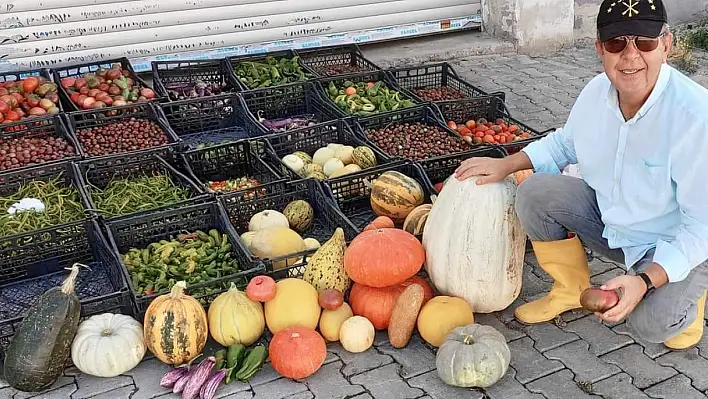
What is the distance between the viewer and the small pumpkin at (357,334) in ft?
11.8

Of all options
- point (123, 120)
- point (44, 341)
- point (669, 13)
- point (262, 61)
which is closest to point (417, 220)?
point (44, 341)

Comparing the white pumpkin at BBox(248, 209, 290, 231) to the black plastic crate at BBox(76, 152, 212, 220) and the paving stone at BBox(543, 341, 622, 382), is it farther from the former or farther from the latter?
the paving stone at BBox(543, 341, 622, 382)

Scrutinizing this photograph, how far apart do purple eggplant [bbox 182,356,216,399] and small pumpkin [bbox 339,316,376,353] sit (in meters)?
0.64

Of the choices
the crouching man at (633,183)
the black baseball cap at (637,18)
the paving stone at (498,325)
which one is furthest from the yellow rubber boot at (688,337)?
the black baseball cap at (637,18)

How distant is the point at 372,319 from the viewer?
12.2 ft

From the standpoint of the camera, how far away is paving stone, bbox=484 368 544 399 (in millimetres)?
3332

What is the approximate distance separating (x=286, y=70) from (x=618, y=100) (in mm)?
3858

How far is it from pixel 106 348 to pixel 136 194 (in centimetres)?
141

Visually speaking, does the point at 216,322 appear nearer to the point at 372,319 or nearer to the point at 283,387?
the point at 283,387

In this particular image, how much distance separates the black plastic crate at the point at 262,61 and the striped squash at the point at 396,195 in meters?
1.94

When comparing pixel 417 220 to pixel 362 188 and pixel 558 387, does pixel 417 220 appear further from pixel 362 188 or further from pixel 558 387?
pixel 558 387

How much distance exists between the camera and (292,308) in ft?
11.8

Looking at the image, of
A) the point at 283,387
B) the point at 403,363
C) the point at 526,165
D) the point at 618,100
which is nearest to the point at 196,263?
the point at 283,387

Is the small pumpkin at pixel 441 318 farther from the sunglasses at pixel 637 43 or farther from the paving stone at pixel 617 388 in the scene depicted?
the sunglasses at pixel 637 43
